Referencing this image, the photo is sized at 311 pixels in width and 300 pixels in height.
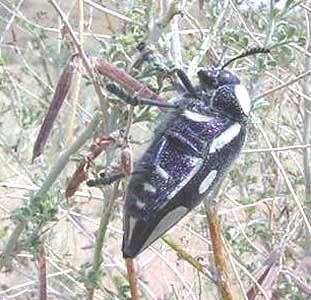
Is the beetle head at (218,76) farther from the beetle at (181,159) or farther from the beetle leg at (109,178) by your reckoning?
the beetle leg at (109,178)

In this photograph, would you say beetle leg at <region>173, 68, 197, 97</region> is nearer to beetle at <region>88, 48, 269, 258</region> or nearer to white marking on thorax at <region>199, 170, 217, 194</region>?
beetle at <region>88, 48, 269, 258</region>

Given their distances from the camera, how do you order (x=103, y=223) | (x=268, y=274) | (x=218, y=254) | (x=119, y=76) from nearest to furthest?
(x=119, y=76)
(x=103, y=223)
(x=218, y=254)
(x=268, y=274)

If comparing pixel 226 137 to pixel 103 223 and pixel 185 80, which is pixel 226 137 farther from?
pixel 103 223

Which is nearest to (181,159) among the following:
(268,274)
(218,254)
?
(218,254)

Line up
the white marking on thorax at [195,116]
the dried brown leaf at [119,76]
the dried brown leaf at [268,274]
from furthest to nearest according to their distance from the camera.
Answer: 1. the dried brown leaf at [268,274]
2. the white marking on thorax at [195,116]
3. the dried brown leaf at [119,76]

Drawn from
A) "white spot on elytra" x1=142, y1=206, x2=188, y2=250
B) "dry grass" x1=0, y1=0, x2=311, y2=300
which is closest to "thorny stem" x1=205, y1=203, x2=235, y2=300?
"dry grass" x1=0, y1=0, x2=311, y2=300

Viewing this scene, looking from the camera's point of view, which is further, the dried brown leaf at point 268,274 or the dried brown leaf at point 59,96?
the dried brown leaf at point 268,274

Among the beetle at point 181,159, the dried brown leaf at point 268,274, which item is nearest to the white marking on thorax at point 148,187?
the beetle at point 181,159
